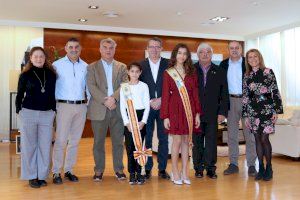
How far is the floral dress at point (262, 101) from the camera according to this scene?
3.77 meters

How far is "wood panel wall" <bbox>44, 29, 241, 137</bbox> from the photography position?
336 inches

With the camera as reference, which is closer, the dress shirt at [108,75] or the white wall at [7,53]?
the dress shirt at [108,75]

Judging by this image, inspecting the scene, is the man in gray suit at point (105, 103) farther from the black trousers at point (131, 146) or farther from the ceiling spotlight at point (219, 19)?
the ceiling spotlight at point (219, 19)

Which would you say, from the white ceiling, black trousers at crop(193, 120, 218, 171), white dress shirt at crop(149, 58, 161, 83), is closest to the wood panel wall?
the white ceiling

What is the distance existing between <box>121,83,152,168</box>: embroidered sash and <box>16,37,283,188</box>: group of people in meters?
0.01

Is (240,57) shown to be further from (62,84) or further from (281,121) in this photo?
(62,84)

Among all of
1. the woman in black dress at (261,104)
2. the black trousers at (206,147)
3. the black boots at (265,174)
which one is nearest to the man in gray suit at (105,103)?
the black trousers at (206,147)

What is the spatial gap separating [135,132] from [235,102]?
139 centimetres

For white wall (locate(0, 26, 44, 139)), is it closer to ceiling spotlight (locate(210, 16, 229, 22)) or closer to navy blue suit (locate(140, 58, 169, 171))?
A: ceiling spotlight (locate(210, 16, 229, 22))

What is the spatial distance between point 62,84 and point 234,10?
461 cm

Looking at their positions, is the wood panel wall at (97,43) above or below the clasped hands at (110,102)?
above

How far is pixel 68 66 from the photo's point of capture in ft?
12.4

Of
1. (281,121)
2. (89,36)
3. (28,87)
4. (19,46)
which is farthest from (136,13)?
(28,87)

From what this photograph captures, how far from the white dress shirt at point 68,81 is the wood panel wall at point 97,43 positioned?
450cm
